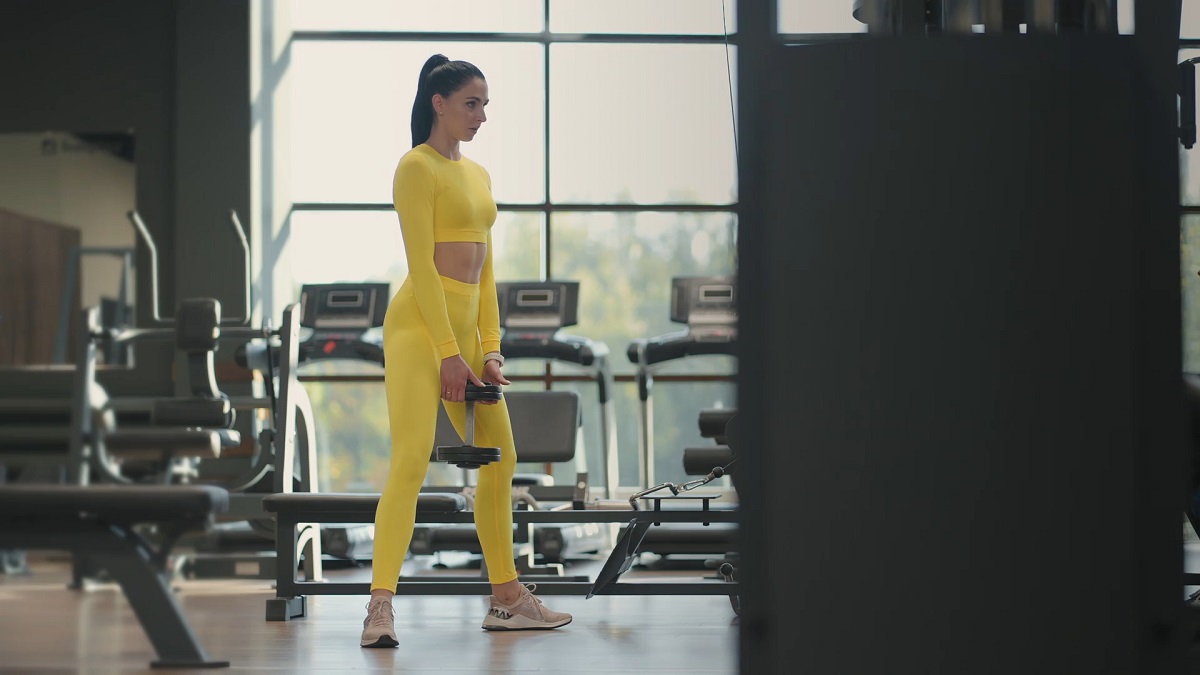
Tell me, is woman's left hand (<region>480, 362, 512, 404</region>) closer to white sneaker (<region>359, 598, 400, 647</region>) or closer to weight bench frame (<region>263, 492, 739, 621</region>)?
weight bench frame (<region>263, 492, 739, 621</region>)

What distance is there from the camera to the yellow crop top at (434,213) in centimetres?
283

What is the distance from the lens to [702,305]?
5242mm

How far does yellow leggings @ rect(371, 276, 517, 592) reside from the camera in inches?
111

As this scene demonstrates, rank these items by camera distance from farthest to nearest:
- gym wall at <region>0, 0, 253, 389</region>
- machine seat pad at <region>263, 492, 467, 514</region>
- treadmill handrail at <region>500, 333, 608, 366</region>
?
gym wall at <region>0, 0, 253, 389</region>
treadmill handrail at <region>500, 333, 608, 366</region>
machine seat pad at <region>263, 492, 467, 514</region>

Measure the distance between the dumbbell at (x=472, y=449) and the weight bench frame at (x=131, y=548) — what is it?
0.71 metres

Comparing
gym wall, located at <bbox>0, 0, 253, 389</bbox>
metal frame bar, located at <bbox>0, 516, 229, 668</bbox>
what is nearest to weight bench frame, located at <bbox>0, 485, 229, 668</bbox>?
metal frame bar, located at <bbox>0, 516, 229, 668</bbox>

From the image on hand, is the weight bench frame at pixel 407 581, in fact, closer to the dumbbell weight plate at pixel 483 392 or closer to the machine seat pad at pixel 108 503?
the dumbbell weight plate at pixel 483 392

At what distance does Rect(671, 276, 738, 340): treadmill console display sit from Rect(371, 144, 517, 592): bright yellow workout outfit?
2.32 metres

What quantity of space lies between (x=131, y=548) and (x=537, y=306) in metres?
3.21

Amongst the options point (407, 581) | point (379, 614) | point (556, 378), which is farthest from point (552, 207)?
point (379, 614)

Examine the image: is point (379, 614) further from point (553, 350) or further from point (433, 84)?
point (553, 350)

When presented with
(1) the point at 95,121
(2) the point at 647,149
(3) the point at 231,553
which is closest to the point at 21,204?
(1) the point at 95,121

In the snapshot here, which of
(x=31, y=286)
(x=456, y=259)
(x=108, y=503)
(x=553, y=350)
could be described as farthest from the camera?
(x=31, y=286)

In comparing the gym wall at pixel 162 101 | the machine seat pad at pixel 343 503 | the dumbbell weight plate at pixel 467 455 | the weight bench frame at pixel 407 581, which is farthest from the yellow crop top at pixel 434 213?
the gym wall at pixel 162 101
